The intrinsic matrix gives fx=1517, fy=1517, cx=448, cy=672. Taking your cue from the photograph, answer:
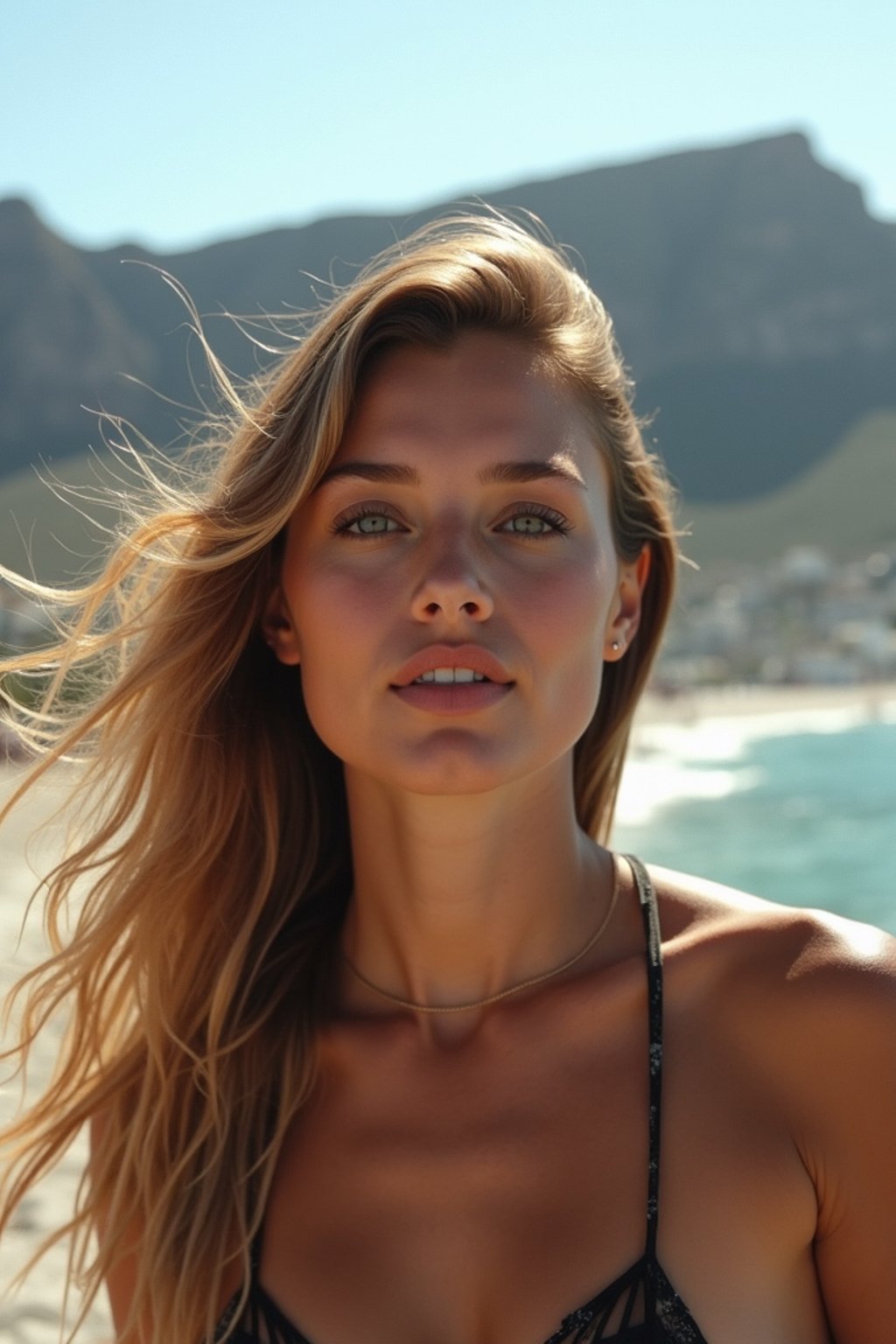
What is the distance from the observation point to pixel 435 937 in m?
2.03

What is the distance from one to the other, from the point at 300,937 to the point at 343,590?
62cm

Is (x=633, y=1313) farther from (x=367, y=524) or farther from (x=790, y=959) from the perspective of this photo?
(x=367, y=524)

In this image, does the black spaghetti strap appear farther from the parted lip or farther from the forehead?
the forehead

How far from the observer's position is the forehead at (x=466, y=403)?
5.97ft

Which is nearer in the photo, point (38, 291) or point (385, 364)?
point (385, 364)

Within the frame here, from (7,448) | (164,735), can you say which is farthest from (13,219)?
(164,735)

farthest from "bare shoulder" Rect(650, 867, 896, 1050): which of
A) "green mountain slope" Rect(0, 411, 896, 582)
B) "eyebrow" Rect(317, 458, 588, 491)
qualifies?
"green mountain slope" Rect(0, 411, 896, 582)

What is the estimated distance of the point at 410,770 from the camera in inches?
70.3

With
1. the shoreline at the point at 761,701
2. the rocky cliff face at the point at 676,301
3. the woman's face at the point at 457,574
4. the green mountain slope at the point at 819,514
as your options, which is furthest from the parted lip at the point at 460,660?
the rocky cliff face at the point at 676,301

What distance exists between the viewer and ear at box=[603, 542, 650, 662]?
81.3 inches

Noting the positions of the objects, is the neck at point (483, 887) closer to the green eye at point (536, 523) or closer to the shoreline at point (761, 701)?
the green eye at point (536, 523)

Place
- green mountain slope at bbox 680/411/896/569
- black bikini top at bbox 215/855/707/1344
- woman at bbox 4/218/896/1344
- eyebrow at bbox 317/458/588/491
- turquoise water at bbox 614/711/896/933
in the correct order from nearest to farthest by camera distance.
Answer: black bikini top at bbox 215/855/707/1344, woman at bbox 4/218/896/1344, eyebrow at bbox 317/458/588/491, turquoise water at bbox 614/711/896/933, green mountain slope at bbox 680/411/896/569

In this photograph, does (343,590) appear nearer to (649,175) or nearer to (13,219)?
(13,219)

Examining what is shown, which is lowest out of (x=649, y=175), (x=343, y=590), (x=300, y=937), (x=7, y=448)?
(x=300, y=937)
